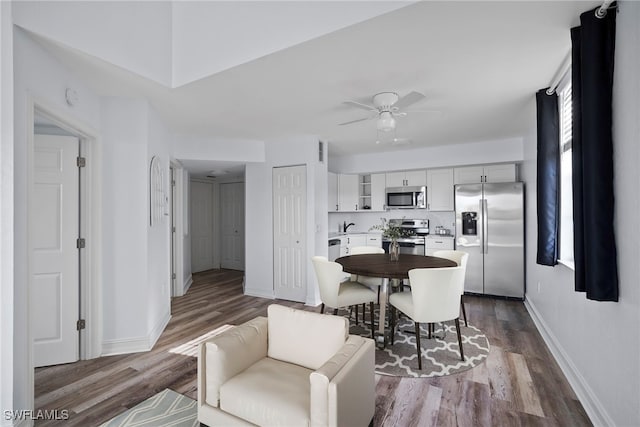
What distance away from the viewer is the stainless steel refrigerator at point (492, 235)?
4605 mm

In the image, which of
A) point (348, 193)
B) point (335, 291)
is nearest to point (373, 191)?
point (348, 193)

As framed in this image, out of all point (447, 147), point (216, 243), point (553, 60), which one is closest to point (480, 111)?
point (553, 60)

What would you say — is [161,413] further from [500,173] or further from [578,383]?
[500,173]

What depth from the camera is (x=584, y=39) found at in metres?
1.71

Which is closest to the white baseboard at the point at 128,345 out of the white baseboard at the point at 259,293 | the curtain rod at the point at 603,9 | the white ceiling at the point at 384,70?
the white baseboard at the point at 259,293

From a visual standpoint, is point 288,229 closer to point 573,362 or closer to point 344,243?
point 344,243

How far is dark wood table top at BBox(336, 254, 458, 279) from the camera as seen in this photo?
9.46 ft

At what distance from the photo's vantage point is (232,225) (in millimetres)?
7293

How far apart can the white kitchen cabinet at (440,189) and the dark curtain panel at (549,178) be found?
2.43 m

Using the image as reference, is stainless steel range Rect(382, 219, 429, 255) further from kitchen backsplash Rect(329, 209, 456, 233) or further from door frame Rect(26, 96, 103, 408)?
door frame Rect(26, 96, 103, 408)

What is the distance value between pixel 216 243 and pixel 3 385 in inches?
224

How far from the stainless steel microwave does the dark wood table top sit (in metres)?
2.02

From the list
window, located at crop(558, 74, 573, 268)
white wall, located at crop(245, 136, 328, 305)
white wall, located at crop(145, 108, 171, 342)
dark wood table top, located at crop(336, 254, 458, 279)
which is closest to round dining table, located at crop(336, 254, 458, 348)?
dark wood table top, located at crop(336, 254, 458, 279)

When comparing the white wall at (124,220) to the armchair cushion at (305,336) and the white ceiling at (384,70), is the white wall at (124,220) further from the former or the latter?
the armchair cushion at (305,336)
